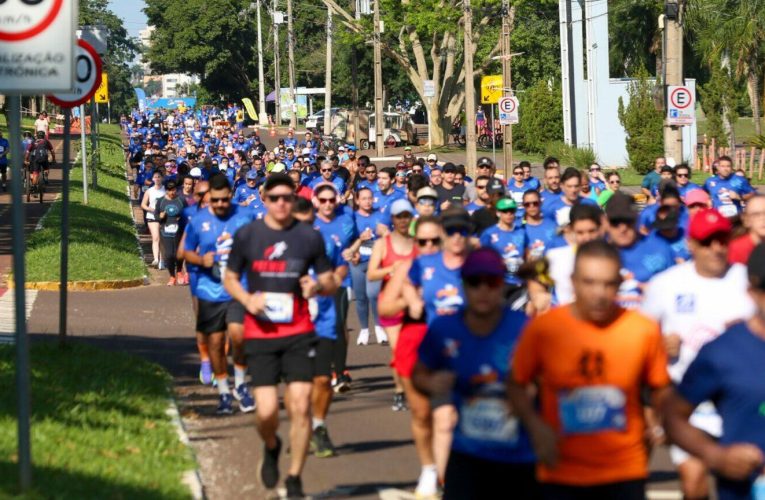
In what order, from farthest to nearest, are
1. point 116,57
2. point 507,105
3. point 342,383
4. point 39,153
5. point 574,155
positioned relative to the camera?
point 116,57
point 574,155
point 39,153
point 507,105
point 342,383

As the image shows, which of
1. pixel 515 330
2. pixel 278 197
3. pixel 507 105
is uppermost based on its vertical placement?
pixel 507 105

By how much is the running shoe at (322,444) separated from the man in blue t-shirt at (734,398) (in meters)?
5.55

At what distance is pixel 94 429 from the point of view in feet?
34.3

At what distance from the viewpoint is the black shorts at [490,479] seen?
598 cm

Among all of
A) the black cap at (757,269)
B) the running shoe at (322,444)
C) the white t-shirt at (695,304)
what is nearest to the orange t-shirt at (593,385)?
the black cap at (757,269)

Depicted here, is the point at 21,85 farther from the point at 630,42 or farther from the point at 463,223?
the point at 630,42

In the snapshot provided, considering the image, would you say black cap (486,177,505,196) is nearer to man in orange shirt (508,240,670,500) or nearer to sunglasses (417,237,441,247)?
sunglasses (417,237,441,247)

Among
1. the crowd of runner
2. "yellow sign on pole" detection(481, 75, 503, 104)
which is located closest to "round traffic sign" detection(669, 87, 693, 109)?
the crowd of runner

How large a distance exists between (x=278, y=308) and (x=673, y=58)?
17.3 metres

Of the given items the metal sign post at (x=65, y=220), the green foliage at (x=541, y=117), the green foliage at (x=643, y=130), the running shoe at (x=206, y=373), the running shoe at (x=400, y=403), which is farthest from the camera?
the green foliage at (x=541, y=117)

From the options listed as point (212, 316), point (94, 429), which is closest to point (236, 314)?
point (212, 316)

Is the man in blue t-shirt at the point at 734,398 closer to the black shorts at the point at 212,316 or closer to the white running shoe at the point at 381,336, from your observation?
the black shorts at the point at 212,316

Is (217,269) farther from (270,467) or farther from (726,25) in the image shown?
(726,25)

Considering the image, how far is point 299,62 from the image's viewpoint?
12069 centimetres
